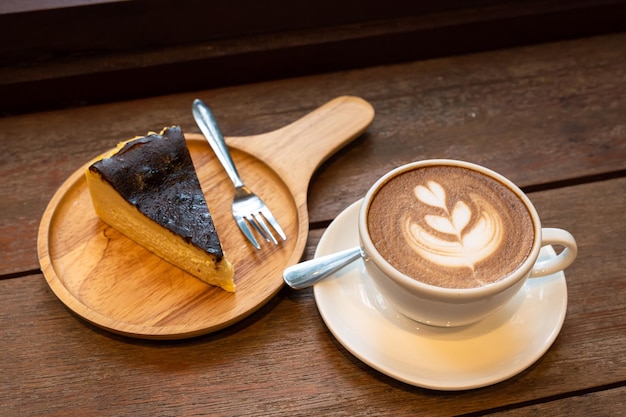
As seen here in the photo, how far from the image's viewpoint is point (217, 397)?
94cm

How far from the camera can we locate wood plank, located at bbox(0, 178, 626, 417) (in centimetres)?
93

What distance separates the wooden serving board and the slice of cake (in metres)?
0.03

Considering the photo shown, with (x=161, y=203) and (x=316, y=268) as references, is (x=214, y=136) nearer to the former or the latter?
(x=161, y=203)

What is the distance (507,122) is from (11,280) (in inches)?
39.9

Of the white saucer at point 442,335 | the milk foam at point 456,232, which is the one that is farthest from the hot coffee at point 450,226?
the white saucer at point 442,335

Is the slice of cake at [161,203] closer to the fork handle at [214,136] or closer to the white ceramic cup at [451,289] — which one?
the fork handle at [214,136]

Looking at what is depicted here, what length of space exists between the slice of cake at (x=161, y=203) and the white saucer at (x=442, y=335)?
198 mm

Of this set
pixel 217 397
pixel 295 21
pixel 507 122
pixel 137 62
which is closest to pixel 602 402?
pixel 217 397

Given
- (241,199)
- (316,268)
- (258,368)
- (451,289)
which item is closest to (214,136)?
(241,199)

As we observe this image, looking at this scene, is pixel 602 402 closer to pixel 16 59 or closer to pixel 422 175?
pixel 422 175

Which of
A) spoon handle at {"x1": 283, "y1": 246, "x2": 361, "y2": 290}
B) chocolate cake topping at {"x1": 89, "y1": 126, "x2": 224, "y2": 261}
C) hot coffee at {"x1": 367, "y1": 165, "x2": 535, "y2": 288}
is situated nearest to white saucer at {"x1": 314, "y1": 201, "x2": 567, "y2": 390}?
spoon handle at {"x1": 283, "y1": 246, "x2": 361, "y2": 290}

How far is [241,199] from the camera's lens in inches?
47.9

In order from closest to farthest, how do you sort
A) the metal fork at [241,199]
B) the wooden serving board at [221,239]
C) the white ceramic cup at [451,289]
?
the white ceramic cup at [451,289]
the wooden serving board at [221,239]
the metal fork at [241,199]

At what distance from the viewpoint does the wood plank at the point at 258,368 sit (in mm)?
928
